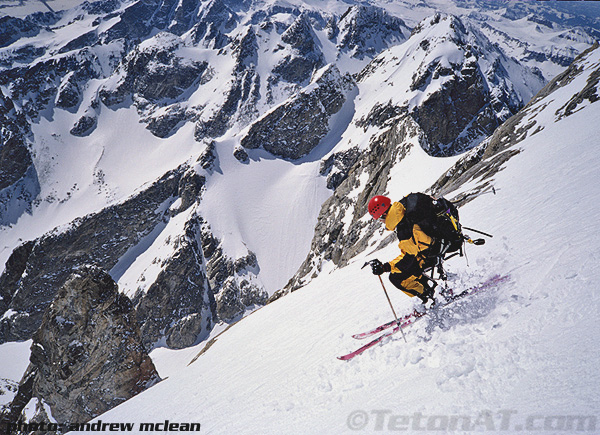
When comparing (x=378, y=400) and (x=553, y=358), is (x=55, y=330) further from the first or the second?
(x=553, y=358)

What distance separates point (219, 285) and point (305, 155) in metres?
49.6

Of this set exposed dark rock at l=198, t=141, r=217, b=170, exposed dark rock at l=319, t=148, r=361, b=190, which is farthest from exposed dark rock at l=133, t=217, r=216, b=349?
exposed dark rock at l=319, t=148, r=361, b=190

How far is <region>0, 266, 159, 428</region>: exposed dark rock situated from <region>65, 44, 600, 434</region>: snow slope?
12.2m

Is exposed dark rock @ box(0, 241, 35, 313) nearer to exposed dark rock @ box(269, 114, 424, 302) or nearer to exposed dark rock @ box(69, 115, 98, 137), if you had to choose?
exposed dark rock @ box(69, 115, 98, 137)

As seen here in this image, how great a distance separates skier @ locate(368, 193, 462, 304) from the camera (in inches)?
212

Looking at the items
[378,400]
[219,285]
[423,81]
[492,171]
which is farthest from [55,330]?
[423,81]

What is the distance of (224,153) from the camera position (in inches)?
3642

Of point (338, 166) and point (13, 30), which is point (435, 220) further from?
point (13, 30)

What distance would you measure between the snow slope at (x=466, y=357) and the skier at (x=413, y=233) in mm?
909

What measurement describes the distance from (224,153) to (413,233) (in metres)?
92.7

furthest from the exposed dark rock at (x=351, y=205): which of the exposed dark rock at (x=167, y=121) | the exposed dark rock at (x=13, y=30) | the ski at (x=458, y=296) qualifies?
the exposed dark rock at (x=13, y=30)

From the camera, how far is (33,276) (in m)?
89.0

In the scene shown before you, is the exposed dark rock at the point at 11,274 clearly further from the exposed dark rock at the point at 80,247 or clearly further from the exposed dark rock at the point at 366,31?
the exposed dark rock at the point at 366,31

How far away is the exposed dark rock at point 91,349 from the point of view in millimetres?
20156
